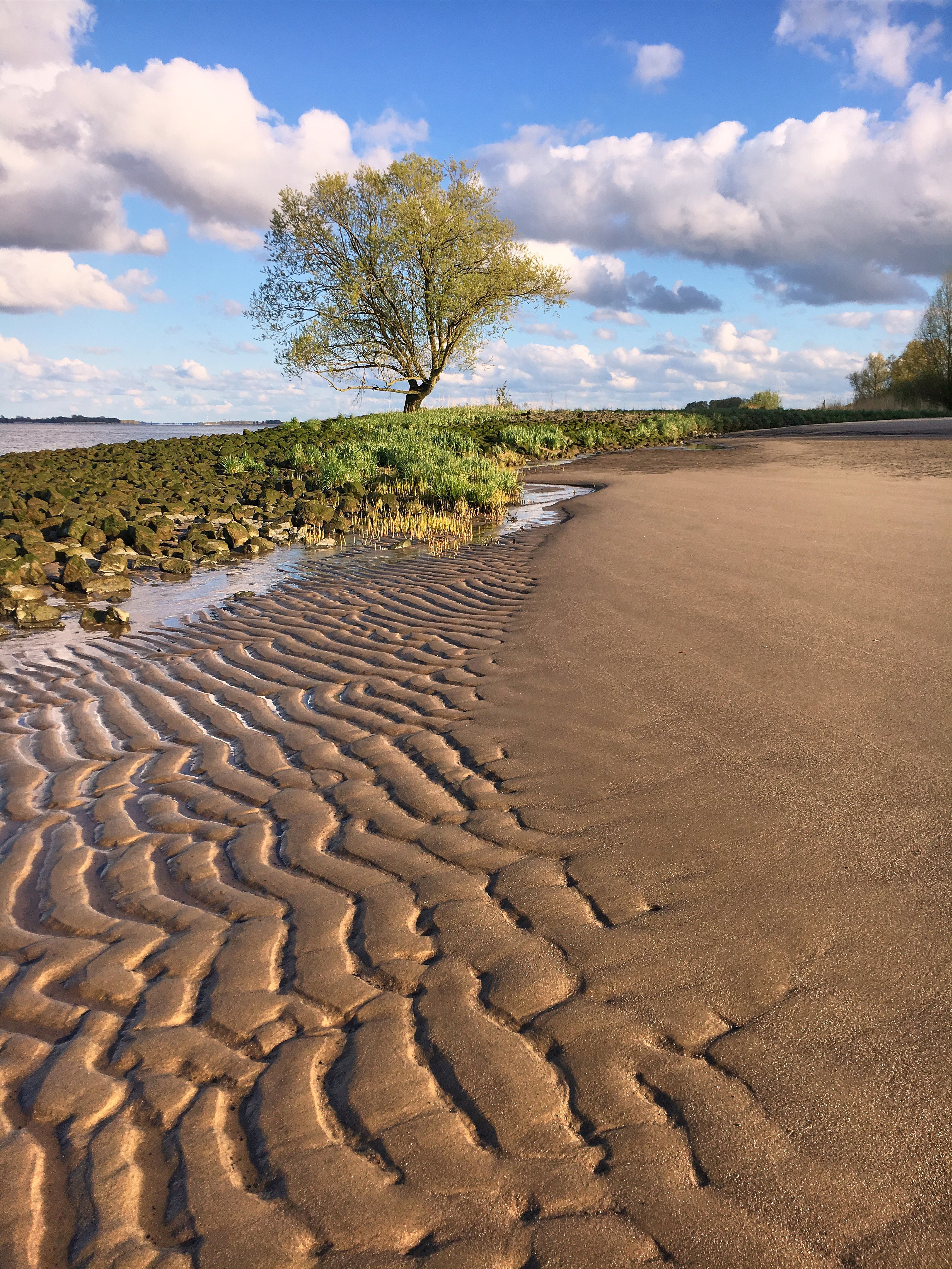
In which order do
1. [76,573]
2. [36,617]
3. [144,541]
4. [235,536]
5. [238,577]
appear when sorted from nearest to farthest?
[36,617], [76,573], [238,577], [144,541], [235,536]

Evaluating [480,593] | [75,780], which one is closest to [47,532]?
[480,593]

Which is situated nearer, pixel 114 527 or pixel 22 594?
pixel 22 594

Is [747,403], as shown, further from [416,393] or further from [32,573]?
[32,573]

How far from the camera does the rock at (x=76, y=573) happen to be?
344 inches

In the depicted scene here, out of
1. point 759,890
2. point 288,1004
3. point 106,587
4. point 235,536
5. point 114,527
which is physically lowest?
point 288,1004

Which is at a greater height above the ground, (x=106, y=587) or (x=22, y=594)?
(x=22, y=594)

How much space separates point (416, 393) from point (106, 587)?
29150 millimetres

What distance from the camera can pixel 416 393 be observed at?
36094 millimetres

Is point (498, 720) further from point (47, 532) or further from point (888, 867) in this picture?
point (47, 532)

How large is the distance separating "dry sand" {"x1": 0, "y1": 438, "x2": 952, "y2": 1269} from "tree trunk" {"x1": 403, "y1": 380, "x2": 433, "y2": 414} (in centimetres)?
3218

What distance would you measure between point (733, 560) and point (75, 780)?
5759 mm

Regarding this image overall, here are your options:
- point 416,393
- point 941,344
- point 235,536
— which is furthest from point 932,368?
point 235,536

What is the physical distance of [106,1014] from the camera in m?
2.46

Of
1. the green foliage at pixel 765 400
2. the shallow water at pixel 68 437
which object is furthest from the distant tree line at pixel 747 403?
the shallow water at pixel 68 437
